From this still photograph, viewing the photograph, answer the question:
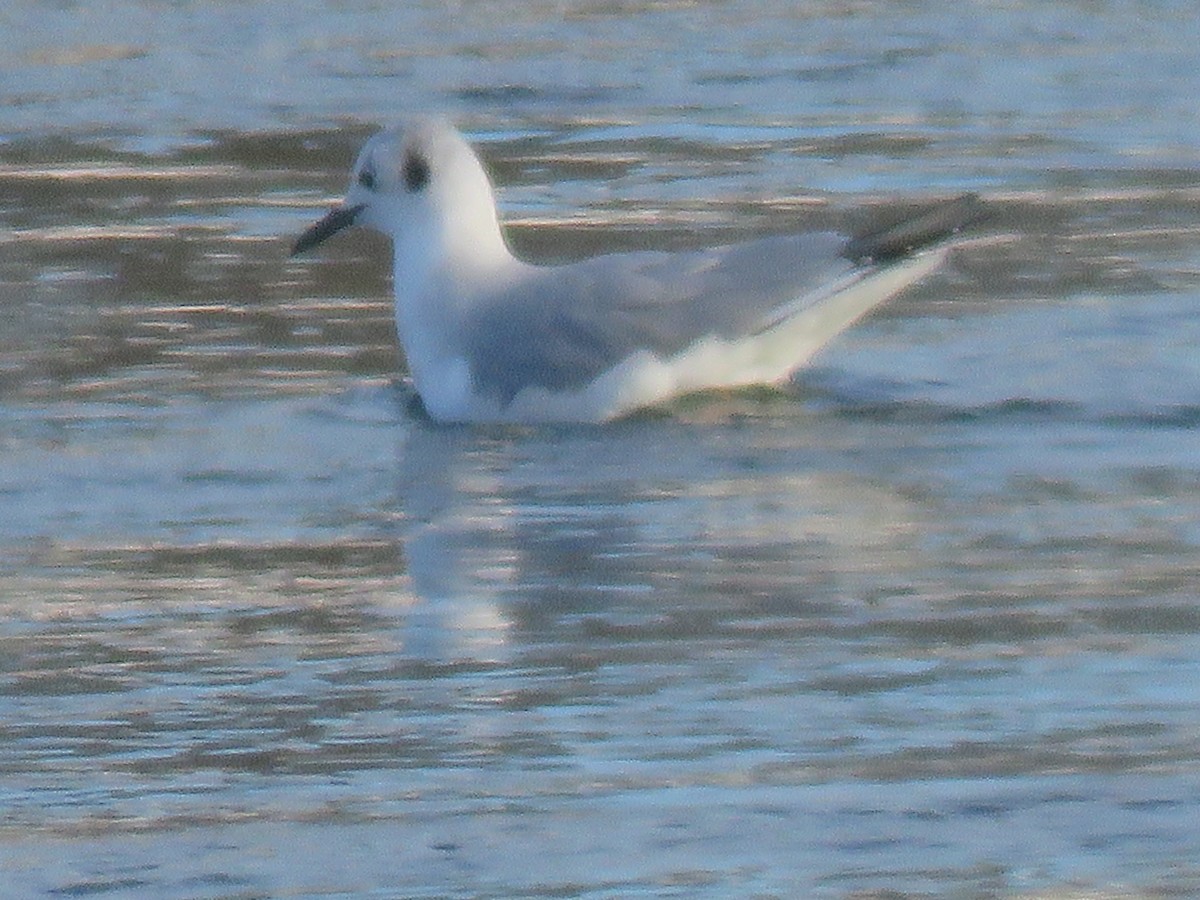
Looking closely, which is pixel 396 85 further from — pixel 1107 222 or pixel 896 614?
pixel 896 614

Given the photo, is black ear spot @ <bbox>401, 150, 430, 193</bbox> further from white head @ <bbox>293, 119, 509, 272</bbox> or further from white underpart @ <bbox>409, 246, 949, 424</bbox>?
white underpart @ <bbox>409, 246, 949, 424</bbox>

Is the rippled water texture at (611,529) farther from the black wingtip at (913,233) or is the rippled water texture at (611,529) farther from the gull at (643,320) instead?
the black wingtip at (913,233)

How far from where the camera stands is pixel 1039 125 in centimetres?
1336

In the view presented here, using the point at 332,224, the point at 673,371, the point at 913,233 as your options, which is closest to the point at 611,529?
the point at 673,371

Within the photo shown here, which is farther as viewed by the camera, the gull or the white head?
the white head

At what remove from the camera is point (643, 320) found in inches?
350

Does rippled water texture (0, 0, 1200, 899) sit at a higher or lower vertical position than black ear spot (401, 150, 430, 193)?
lower

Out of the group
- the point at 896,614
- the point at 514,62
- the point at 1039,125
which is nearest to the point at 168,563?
the point at 896,614

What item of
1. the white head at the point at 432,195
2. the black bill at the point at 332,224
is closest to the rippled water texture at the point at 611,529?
the black bill at the point at 332,224

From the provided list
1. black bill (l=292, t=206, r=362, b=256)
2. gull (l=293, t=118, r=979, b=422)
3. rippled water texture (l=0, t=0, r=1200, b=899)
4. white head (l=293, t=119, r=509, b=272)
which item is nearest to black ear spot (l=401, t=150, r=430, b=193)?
white head (l=293, t=119, r=509, b=272)

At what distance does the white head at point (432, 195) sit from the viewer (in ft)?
30.8

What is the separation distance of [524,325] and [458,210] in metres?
0.68

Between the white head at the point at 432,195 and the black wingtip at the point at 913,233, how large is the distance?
1.11m

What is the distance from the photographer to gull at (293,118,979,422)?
8844mm
